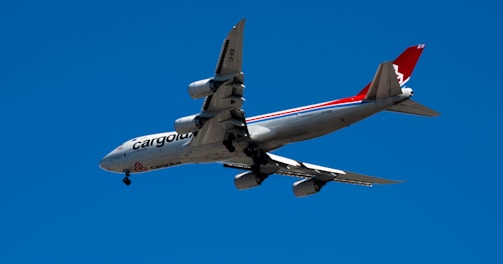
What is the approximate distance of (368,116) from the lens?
148 feet

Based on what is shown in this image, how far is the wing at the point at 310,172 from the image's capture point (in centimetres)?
5188

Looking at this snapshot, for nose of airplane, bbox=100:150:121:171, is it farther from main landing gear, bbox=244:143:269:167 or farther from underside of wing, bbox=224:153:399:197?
main landing gear, bbox=244:143:269:167

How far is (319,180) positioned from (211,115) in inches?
445

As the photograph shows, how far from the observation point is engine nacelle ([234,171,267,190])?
172ft

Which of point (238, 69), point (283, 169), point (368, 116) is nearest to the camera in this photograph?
point (238, 69)

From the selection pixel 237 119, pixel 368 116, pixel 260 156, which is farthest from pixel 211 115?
pixel 368 116

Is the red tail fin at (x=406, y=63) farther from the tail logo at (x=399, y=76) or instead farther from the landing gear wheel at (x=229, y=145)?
the landing gear wheel at (x=229, y=145)

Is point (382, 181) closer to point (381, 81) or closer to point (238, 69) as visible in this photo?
point (381, 81)

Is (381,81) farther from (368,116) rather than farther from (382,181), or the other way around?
(382,181)

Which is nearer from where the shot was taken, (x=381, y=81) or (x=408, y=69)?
(x=381, y=81)

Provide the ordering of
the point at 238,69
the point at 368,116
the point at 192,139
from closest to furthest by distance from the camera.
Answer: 1. the point at 238,69
2. the point at 368,116
3. the point at 192,139

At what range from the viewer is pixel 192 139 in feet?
159

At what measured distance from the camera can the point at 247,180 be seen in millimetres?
52750

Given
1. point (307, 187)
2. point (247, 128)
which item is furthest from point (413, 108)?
point (307, 187)
